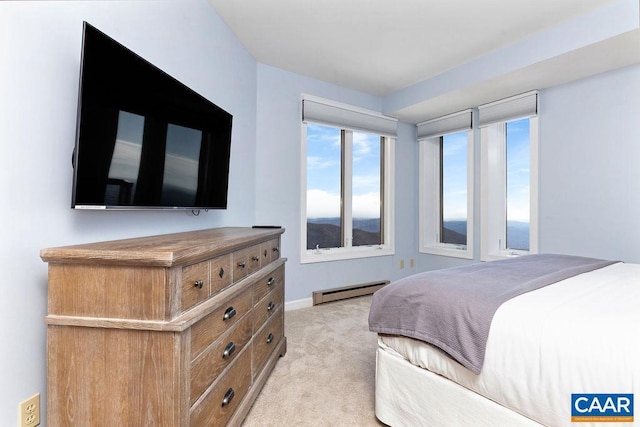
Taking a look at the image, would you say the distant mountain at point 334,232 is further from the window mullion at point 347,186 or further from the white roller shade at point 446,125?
the white roller shade at point 446,125

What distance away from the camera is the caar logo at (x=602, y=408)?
892 mm

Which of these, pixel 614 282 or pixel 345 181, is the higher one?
pixel 345 181

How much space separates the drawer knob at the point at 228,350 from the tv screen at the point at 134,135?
760 millimetres

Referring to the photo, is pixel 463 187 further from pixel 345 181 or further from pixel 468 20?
pixel 468 20

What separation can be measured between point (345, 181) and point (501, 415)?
119 inches

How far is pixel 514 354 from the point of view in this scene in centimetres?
111

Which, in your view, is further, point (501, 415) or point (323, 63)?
point (323, 63)

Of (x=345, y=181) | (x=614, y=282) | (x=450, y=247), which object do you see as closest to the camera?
(x=614, y=282)

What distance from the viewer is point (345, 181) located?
3955 millimetres

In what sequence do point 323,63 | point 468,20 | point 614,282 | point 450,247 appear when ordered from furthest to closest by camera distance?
point 450,247, point 323,63, point 468,20, point 614,282

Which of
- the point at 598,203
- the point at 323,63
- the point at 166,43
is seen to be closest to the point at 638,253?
the point at 598,203

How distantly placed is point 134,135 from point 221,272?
2.40 feet

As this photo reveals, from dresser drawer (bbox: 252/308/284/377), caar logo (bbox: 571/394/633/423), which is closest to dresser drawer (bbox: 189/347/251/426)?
dresser drawer (bbox: 252/308/284/377)

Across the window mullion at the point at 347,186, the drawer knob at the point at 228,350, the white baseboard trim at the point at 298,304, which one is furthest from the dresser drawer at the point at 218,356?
A: the window mullion at the point at 347,186
